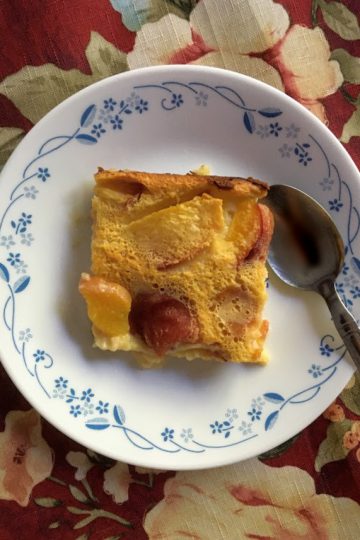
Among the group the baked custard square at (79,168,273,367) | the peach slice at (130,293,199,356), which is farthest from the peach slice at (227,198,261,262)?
the peach slice at (130,293,199,356)

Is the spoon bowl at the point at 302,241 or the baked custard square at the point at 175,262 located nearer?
the baked custard square at the point at 175,262

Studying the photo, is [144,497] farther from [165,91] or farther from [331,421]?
[165,91]

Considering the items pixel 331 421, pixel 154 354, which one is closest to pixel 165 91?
pixel 154 354

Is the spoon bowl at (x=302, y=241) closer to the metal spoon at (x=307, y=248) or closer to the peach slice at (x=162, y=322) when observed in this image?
the metal spoon at (x=307, y=248)

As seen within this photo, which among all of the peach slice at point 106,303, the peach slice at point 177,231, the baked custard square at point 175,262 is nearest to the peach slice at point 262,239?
the baked custard square at point 175,262

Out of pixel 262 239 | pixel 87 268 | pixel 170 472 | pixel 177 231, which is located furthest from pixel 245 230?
pixel 170 472

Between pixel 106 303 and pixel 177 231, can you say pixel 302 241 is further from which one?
pixel 106 303

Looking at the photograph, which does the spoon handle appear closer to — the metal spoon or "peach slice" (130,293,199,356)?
the metal spoon
